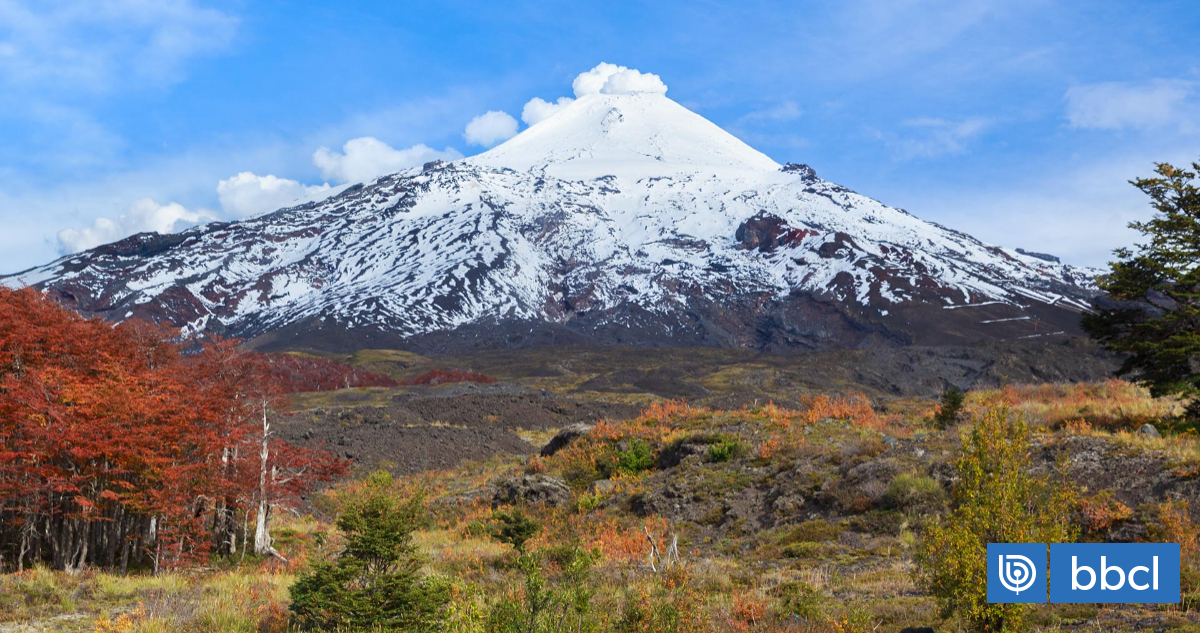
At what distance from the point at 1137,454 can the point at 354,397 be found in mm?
58398

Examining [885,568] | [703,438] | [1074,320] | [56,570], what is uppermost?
[1074,320]

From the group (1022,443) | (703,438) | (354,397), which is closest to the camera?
(1022,443)

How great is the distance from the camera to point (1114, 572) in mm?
7828

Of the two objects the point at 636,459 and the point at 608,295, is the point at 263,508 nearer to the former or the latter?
the point at 636,459

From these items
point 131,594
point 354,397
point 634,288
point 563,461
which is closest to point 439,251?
point 634,288

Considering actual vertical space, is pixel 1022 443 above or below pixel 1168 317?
below

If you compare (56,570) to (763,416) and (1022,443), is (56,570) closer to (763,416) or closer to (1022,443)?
(1022,443)

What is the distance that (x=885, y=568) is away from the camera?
11.0m

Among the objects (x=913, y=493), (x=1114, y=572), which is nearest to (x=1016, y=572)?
(x=1114, y=572)

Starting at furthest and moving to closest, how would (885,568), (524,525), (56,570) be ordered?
(524,525), (56,570), (885,568)

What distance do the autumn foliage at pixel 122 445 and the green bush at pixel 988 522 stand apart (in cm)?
1193

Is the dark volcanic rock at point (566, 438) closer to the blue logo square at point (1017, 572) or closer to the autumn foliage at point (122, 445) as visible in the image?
the autumn foliage at point (122, 445)

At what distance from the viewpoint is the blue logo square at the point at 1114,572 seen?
22.2 feet

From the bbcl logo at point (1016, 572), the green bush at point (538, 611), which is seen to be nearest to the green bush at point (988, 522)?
the bbcl logo at point (1016, 572)
